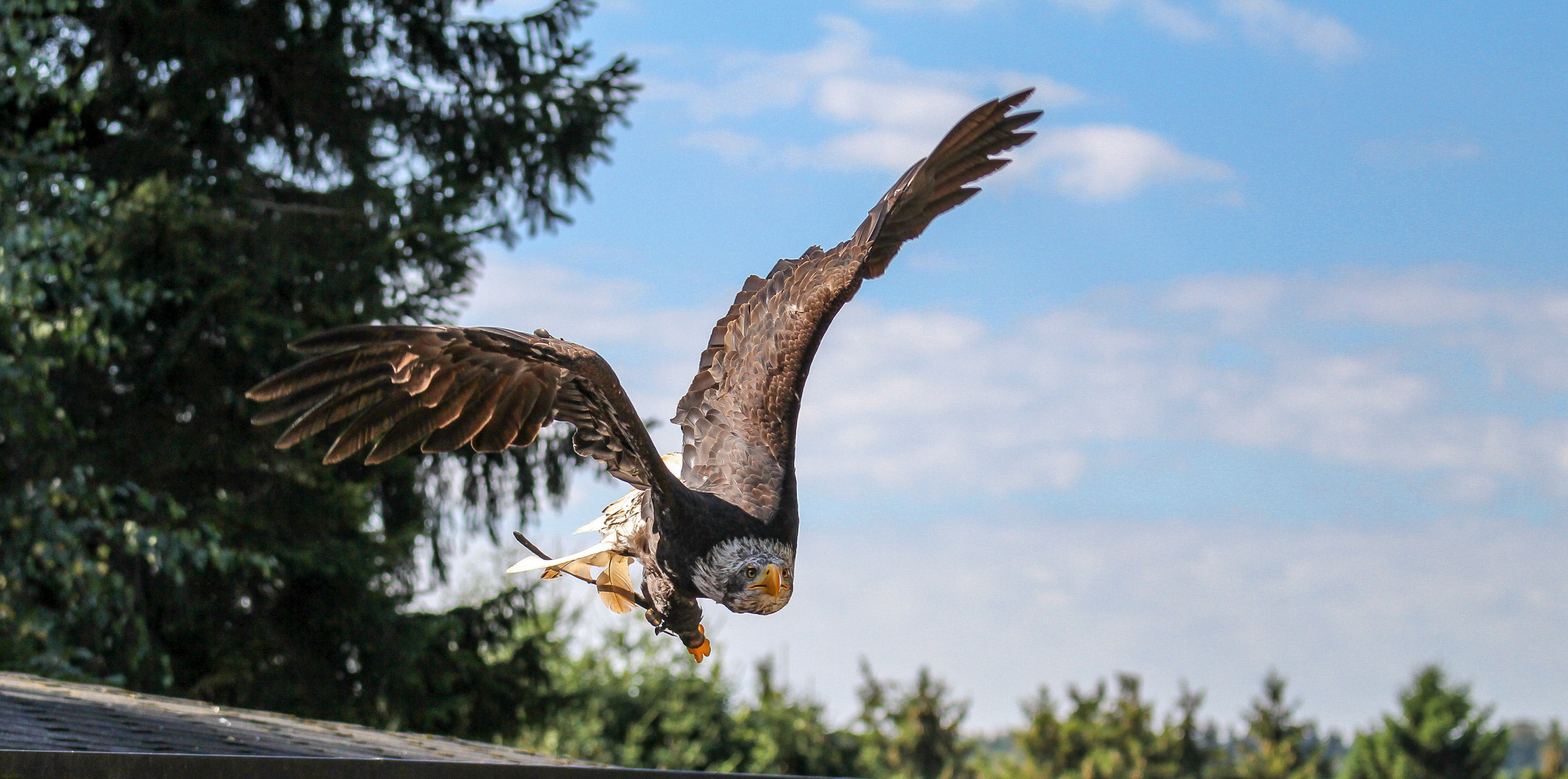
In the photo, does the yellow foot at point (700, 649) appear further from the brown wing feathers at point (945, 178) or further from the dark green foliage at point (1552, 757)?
the dark green foliage at point (1552, 757)

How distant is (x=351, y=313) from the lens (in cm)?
888

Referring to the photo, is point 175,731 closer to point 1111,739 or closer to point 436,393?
point 436,393

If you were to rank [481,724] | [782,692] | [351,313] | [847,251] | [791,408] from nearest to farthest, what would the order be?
[791,408] → [847,251] → [351,313] → [481,724] → [782,692]

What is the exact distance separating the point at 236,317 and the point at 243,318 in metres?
0.12

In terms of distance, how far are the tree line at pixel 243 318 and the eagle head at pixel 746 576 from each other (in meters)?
5.91

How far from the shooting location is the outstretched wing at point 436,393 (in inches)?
137

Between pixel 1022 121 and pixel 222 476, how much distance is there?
21.5 ft

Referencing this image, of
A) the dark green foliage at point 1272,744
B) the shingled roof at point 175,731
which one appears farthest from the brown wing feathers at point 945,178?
the dark green foliage at point 1272,744

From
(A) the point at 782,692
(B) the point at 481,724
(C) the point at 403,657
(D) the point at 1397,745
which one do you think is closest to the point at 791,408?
(C) the point at 403,657

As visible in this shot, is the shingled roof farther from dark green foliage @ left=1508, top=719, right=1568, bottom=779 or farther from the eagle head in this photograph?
dark green foliage @ left=1508, top=719, right=1568, bottom=779

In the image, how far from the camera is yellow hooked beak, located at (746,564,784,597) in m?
3.16

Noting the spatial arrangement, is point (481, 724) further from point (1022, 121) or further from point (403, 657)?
point (1022, 121)

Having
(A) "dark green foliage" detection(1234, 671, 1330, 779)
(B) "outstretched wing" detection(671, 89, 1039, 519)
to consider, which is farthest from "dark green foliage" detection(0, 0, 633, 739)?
(A) "dark green foliage" detection(1234, 671, 1330, 779)

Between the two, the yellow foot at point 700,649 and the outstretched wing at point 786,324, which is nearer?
the yellow foot at point 700,649
